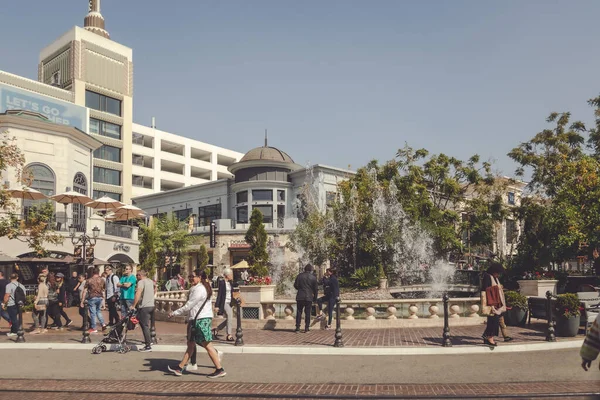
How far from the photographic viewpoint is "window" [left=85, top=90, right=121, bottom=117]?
58.3 meters

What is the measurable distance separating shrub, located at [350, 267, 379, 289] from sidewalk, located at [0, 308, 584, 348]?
44.1ft

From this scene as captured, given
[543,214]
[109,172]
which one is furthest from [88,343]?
[109,172]

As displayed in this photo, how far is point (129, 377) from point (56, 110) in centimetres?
4254

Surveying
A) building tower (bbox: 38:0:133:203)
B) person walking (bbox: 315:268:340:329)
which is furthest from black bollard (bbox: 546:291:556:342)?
building tower (bbox: 38:0:133:203)

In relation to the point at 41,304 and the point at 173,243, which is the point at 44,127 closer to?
the point at 173,243

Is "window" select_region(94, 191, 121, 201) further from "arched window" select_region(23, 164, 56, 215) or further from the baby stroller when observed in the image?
the baby stroller

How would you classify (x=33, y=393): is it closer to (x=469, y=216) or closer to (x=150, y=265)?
(x=150, y=265)

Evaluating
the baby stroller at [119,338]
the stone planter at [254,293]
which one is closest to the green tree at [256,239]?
the stone planter at [254,293]

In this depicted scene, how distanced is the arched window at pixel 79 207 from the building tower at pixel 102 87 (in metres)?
21.9

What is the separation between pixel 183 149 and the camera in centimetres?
7369

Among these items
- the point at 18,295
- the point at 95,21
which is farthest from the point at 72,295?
the point at 95,21

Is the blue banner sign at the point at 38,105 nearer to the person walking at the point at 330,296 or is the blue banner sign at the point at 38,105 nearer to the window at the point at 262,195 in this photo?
the window at the point at 262,195

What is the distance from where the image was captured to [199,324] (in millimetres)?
9016

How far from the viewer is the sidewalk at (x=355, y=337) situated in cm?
1212
